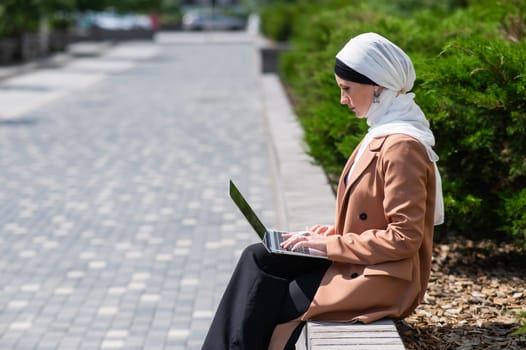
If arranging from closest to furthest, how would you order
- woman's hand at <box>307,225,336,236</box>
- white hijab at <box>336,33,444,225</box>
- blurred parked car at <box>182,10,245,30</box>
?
white hijab at <box>336,33,444,225</box>
woman's hand at <box>307,225,336,236</box>
blurred parked car at <box>182,10,245,30</box>

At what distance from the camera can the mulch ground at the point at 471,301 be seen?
158 inches

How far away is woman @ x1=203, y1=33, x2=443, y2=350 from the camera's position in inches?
135

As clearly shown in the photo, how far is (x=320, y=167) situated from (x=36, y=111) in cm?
1071

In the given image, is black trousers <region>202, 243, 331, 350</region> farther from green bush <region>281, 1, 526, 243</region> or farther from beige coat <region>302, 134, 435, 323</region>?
green bush <region>281, 1, 526, 243</region>

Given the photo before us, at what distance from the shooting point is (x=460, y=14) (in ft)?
29.5

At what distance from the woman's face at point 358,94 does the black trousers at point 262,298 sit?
2.10 feet

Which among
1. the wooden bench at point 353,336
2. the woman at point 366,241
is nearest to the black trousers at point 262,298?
the woman at point 366,241

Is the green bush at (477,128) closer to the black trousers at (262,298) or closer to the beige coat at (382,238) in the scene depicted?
the beige coat at (382,238)

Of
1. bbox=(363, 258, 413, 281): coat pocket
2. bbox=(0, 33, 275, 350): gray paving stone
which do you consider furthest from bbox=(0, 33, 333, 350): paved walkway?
bbox=(363, 258, 413, 281): coat pocket

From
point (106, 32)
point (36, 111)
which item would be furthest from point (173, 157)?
point (106, 32)

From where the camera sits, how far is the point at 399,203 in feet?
11.1

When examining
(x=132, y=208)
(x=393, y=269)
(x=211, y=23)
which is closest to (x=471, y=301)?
(x=393, y=269)

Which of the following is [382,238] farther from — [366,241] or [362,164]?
[362,164]

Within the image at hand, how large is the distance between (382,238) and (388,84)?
59 centimetres
